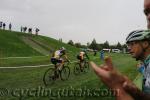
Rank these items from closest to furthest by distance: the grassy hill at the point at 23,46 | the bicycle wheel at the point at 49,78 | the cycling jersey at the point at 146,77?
1. the cycling jersey at the point at 146,77
2. the bicycle wheel at the point at 49,78
3. the grassy hill at the point at 23,46

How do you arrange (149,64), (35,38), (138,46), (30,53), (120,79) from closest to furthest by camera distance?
(120,79) → (149,64) → (138,46) → (30,53) → (35,38)

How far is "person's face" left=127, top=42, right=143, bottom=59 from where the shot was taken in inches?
92.8

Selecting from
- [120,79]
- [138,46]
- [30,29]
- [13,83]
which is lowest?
[13,83]

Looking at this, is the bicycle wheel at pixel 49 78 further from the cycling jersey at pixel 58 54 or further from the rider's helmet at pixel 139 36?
the rider's helmet at pixel 139 36

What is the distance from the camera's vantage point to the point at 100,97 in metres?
11.5

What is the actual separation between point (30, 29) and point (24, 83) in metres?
69.1

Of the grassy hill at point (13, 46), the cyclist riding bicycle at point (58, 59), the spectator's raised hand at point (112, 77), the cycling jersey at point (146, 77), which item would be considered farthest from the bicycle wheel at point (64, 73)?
the grassy hill at point (13, 46)

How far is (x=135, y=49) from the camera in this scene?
7.90 ft

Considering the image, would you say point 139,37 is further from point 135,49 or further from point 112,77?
point 112,77

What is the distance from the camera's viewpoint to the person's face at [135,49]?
7.73ft

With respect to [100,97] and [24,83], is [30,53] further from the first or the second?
[100,97]

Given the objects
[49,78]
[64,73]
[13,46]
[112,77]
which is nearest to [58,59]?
[49,78]

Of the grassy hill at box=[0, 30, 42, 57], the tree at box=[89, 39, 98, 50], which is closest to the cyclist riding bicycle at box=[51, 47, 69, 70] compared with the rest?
the grassy hill at box=[0, 30, 42, 57]

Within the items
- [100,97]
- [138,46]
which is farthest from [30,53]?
[138,46]
